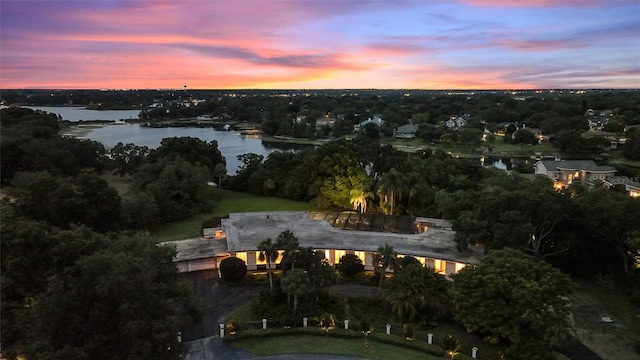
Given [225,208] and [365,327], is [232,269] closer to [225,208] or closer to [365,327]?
[365,327]

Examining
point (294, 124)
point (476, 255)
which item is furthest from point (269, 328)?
point (294, 124)

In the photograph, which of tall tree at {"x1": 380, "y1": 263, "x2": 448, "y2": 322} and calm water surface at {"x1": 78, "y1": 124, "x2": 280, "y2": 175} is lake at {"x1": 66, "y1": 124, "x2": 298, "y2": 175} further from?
tall tree at {"x1": 380, "y1": 263, "x2": 448, "y2": 322}

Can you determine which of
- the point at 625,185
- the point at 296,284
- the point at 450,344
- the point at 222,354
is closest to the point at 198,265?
the point at 222,354

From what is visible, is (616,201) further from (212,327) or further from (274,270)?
(212,327)

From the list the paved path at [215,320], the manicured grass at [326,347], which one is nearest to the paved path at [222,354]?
the paved path at [215,320]

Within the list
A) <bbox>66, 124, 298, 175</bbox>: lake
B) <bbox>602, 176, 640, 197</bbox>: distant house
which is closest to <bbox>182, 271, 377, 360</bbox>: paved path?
<bbox>602, 176, 640, 197</bbox>: distant house

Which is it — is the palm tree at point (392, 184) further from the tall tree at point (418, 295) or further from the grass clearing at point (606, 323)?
the grass clearing at point (606, 323)
